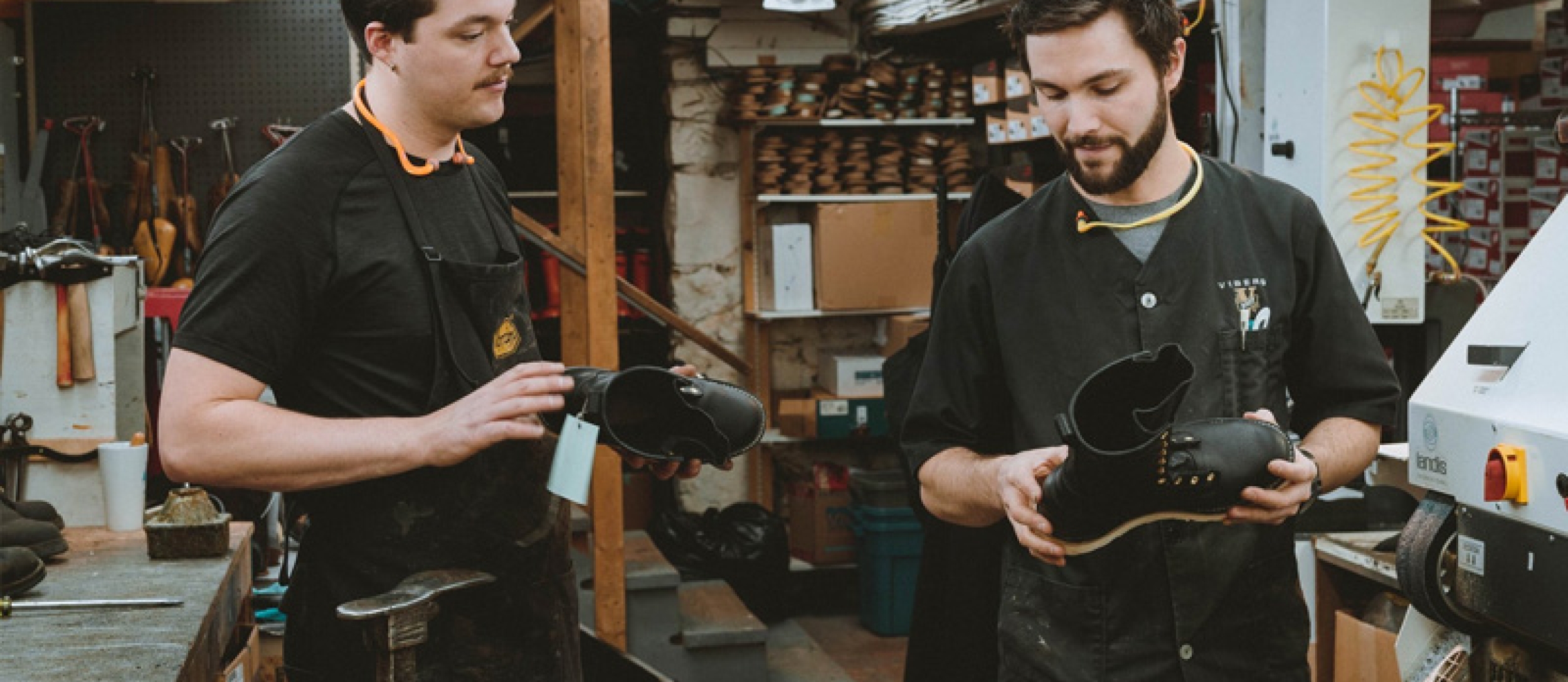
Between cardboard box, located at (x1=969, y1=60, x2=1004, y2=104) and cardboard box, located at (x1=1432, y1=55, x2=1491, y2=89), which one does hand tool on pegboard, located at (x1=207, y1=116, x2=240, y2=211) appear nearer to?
cardboard box, located at (x1=969, y1=60, x2=1004, y2=104)

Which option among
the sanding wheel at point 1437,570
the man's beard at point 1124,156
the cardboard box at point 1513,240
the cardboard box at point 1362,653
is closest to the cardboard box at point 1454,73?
the cardboard box at point 1513,240

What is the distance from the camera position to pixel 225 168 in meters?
5.53

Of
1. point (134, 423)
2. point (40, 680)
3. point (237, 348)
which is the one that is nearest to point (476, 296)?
point (237, 348)

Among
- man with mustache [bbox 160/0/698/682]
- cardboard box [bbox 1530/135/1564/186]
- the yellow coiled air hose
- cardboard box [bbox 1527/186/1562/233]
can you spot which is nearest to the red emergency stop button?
man with mustache [bbox 160/0/698/682]

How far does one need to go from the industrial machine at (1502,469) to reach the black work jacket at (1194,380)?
12 centimetres

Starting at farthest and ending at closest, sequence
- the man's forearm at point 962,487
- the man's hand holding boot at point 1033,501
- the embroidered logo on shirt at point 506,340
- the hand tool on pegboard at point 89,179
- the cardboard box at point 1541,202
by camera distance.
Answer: the hand tool on pegboard at point 89,179, the cardboard box at point 1541,202, the embroidered logo on shirt at point 506,340, the man's forearm at point 962,487, the man's hand holding boot at point 1033,501

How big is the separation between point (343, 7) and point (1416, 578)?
5.08ft

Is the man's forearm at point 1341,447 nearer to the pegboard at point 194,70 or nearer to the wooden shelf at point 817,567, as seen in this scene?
the pegboard at point 194,70

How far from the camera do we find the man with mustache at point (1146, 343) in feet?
5.85

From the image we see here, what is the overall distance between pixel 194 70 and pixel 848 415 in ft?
9.59

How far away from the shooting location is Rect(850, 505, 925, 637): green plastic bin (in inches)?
236

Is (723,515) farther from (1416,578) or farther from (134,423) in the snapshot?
(1416,578)

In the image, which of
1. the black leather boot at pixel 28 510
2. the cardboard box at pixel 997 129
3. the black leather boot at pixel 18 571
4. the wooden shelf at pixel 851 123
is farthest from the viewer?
the wooden shelf at pixel 851 123

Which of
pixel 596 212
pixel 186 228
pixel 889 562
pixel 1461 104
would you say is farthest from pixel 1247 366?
pixel 186 228
